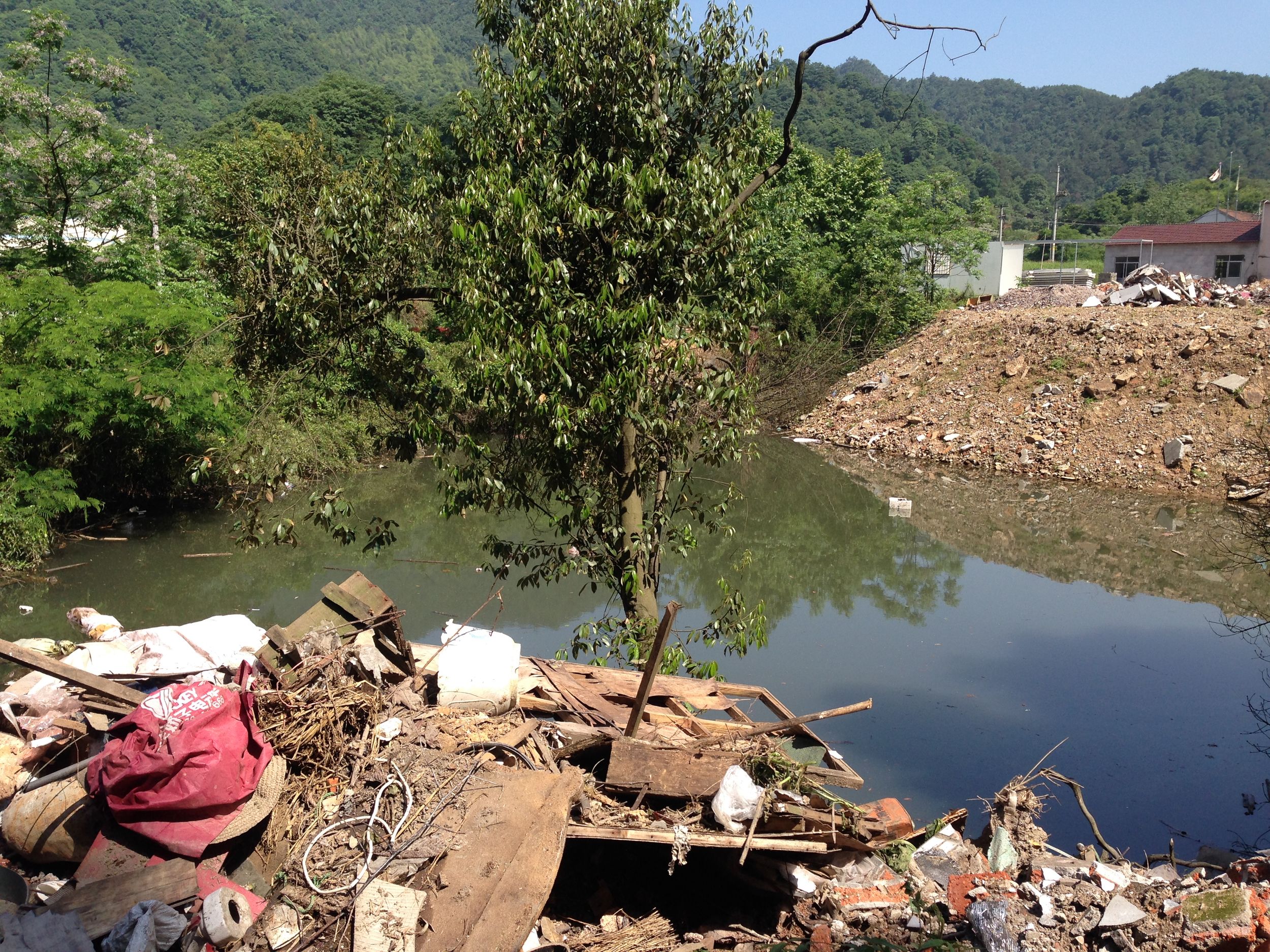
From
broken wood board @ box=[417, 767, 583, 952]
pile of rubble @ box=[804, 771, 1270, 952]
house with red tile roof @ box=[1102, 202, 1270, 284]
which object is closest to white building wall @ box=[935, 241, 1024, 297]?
house with red tile roof @ box=[1102, 202, 1270, 284]

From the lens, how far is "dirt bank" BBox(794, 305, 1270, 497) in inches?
687

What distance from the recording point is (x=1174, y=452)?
17125mm

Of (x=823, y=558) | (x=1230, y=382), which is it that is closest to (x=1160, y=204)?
(x=1230, y=382)

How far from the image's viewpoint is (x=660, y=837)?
419cm

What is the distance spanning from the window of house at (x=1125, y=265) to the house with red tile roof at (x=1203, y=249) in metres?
0.02

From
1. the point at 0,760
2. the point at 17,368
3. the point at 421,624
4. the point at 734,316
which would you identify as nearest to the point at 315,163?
the point at 17,368

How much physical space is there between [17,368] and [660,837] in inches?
404

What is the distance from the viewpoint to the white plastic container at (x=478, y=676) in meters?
5.01

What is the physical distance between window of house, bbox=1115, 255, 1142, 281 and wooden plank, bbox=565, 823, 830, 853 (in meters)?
37.4

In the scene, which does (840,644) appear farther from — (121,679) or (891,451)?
(891,451)

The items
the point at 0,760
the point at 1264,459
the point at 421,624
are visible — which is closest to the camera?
the point at 0,760

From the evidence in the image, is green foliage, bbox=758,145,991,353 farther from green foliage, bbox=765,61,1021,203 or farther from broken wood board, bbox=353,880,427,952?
green foliage, bbox=765,61,1021,203

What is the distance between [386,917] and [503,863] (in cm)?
53

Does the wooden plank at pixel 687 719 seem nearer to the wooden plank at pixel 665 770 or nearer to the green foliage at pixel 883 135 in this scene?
the wooden plank at pixel 665 770
